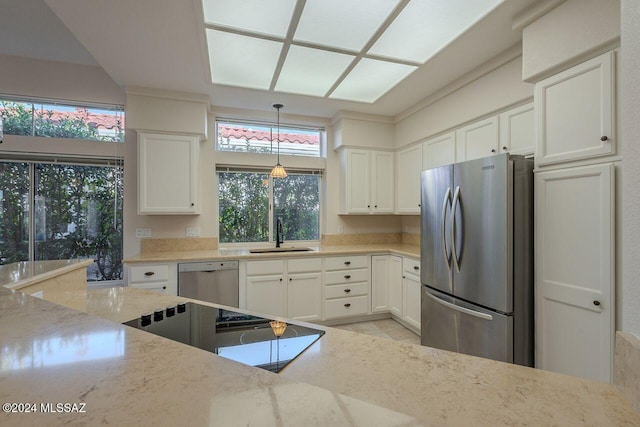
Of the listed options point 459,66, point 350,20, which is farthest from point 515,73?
point 350,20

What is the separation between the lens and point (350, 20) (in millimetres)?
1938

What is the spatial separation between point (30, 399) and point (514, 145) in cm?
282

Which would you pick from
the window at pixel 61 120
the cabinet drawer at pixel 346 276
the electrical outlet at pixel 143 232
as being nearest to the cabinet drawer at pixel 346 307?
the cabinet drawer at pixel 346 276

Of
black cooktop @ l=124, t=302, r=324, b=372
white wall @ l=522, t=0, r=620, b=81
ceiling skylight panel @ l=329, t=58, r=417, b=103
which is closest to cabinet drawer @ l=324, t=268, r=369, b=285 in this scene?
ceiling skylight panel @ l=329, t=58, r=417, b=103

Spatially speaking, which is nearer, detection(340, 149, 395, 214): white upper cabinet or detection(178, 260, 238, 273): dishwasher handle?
detection(178, 260, 238, 273): dishwasher handle

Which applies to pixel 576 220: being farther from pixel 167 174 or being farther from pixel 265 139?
pixel 167 174

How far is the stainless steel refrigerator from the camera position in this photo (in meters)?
1.82

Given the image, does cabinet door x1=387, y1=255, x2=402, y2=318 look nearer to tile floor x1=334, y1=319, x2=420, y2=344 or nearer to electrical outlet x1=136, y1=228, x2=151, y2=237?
tile floor x1=334, y1=319, x2=420, y2=344

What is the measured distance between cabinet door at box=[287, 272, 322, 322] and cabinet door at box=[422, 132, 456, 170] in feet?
5.88

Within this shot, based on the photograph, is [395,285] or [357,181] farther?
[357,181]

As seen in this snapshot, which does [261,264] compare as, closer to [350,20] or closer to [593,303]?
[350,20]

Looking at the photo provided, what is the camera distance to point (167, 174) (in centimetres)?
306

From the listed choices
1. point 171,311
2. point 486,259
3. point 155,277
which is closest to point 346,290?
point 486,259

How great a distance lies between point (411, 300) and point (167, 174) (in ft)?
9.66
